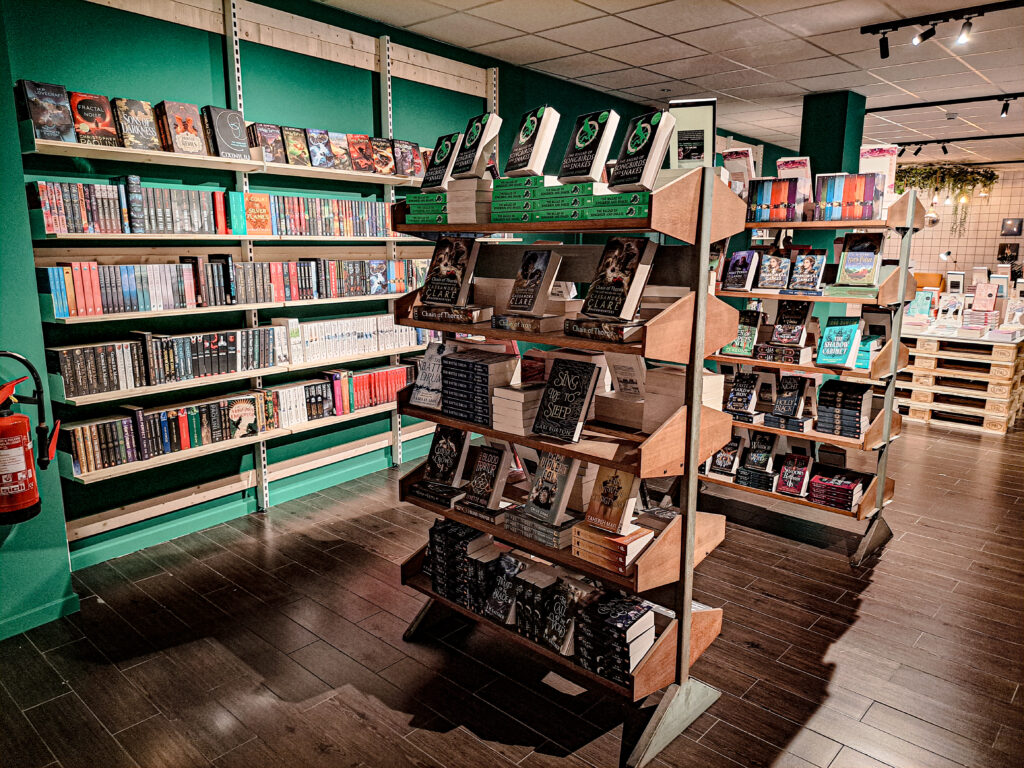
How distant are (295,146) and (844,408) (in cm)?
368

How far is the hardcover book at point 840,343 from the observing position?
3.94 metres

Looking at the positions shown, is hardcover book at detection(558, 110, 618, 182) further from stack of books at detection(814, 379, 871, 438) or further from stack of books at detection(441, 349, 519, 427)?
stack of books at detection(814, 379, 871, 438)

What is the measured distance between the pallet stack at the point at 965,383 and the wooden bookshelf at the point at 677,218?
588 cm

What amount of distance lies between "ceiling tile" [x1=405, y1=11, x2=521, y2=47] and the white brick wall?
950 centimetres

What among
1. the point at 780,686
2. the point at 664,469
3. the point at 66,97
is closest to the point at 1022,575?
the point at 780,686

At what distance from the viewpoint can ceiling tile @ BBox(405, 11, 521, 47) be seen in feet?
15.2

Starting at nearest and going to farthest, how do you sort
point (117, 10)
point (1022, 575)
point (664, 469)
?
point (664, 469)
point (117, 10)
point (1022, 575)

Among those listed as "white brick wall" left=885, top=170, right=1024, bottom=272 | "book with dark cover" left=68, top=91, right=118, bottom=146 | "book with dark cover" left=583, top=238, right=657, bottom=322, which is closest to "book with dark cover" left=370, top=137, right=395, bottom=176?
"book with dark cover" left=68, top=91, right=118, bottom=146

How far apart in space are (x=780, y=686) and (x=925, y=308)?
6500 mm

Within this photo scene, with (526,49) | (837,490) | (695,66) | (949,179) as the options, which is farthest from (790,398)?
(949,179)

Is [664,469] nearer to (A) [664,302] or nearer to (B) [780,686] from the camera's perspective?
(A) [664,302]

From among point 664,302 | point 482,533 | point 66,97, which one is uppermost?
point 66,97

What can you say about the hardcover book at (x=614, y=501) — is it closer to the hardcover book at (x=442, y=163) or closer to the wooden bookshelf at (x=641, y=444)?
the wooden bookshelf at (x=641, y=444)

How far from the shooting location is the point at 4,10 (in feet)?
10.5
